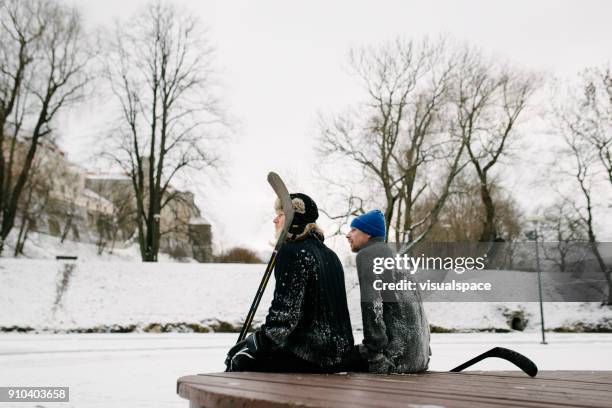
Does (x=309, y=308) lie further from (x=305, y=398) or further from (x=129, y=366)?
(x=129, y=366)

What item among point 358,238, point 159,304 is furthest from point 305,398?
point 159,304

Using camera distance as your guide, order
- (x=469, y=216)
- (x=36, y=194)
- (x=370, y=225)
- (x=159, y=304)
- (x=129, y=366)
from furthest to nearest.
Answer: (x=469, y=216) < (x=36, y=194) < (x=159, y=304) < (x=129, y=366) < (x=370, y=225)

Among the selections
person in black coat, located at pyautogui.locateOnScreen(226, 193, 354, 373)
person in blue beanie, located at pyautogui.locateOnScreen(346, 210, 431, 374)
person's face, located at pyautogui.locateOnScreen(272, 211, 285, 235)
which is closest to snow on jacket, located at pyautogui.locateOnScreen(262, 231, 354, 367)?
person in black coat, located at pyautogui.locateOnScreen(226, 193, 354, 373)

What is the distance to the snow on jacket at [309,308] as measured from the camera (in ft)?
8.77

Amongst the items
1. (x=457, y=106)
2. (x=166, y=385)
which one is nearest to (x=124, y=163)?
(x=457, y=106)

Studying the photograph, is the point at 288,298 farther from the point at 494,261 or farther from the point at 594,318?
the point at 494,261

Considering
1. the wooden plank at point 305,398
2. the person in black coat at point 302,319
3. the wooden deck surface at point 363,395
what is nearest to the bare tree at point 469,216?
the person in black coat at point 302,319

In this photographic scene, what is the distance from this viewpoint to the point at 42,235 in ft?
180

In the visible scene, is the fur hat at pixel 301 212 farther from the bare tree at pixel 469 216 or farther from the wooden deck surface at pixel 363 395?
the bare tree at pixel 469 216

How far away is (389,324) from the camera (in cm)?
332

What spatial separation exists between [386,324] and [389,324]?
19mm

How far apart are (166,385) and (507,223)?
1482 inches

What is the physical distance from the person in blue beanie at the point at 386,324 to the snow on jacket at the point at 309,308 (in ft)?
0.39

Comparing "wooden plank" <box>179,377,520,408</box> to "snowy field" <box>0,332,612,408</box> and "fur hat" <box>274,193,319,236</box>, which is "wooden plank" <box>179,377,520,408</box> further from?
"snowy field" <box>0,332,612,408</box>
